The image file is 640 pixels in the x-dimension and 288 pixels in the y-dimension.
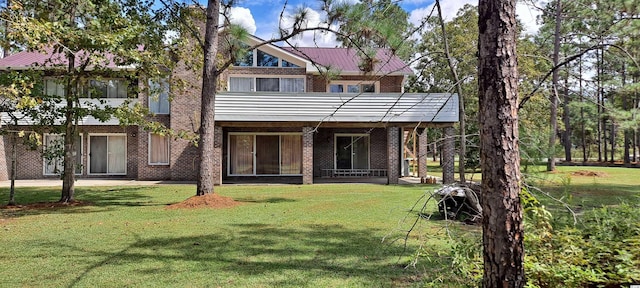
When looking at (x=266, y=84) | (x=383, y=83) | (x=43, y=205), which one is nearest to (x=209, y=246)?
(x=43, y=205)

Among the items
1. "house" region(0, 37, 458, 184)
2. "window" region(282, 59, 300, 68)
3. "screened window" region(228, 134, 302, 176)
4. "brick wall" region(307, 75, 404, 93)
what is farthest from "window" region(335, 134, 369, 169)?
"window" region(282, 59, 300, 68)

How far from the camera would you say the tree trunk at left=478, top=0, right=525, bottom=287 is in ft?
8.54

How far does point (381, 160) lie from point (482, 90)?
18.0 meters

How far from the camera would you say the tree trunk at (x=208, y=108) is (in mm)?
10828

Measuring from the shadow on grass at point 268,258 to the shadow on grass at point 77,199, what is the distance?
14.6 ft

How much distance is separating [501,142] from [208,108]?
9.46 meters

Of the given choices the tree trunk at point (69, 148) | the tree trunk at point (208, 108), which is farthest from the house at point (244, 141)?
the tree trunk at point (69, 148)

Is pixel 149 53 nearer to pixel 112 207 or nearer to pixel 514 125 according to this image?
pixel 112 207

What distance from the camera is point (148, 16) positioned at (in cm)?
1173

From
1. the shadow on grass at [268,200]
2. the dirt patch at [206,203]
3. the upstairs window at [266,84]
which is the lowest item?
the shadow on grass at [268,200]

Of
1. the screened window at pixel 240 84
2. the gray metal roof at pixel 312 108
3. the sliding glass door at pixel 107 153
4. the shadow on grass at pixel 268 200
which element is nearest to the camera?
the shadow on grass at pixel 268 200

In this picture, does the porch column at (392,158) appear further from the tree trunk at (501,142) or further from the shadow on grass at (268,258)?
the tree trunk at (501,142)

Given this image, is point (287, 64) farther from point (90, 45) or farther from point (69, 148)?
point (90, 45)

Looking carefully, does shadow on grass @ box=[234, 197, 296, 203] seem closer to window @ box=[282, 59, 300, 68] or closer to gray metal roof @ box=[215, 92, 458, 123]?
gray metal roof @ box=[215, 92, 458, 123]
